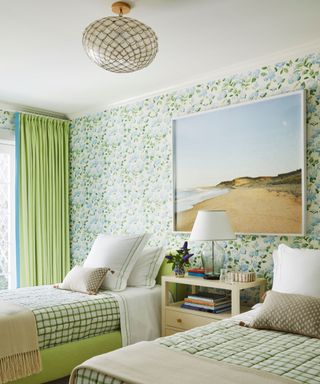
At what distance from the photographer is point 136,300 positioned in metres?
3.56

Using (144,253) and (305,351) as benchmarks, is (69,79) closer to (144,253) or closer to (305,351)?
(144,253)

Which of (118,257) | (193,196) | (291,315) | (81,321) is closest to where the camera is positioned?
(291,315)

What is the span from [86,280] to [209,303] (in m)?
1.00

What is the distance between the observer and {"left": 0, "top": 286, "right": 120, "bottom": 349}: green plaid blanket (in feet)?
9.79

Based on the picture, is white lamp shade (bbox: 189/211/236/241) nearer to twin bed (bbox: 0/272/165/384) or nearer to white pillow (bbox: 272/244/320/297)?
white pillow (bbox: 272/244/320/297)

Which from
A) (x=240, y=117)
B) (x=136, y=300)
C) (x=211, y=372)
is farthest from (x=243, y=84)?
(x=211, y=372)

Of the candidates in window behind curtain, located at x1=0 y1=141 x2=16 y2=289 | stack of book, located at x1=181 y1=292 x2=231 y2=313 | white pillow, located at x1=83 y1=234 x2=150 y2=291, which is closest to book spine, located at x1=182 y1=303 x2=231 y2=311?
stack of book, located at x1=181 y1=292 x2=231 y2=313

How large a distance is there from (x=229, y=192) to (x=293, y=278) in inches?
44.7

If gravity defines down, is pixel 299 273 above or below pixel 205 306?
above

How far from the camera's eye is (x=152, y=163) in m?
4.34

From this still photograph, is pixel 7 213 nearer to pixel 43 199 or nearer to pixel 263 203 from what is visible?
→ pixel 43 199

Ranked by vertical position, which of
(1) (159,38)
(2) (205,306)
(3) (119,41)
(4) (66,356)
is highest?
(1) (159,38)

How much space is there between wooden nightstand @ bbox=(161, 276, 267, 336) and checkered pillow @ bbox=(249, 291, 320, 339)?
1.95 feet

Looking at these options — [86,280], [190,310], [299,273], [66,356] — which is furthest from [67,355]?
[299,273]
